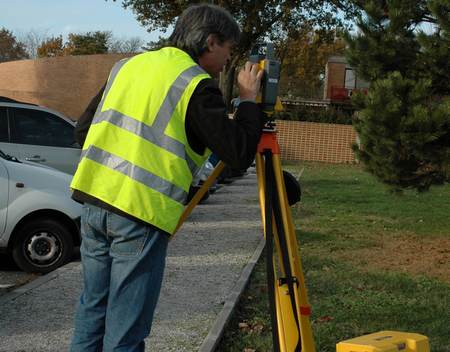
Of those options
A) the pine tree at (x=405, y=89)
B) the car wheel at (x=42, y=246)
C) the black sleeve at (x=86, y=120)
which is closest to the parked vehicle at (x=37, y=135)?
the car wheel at (x=42, y=246)

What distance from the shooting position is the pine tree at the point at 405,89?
24.4 feet

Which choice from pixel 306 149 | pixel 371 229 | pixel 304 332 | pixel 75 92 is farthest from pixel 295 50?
pixel 304 332

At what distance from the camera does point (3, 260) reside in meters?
8.48

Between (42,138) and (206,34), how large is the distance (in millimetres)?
8305

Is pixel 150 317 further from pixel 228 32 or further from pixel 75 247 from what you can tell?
pixel 75 247

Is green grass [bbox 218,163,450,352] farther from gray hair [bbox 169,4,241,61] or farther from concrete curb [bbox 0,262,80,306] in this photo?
gray hair [bbox 169,4,241,61]

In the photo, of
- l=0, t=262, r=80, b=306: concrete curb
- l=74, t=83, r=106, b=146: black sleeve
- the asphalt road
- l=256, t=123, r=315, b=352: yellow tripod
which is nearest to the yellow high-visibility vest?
l=74, t=83, r=106, b=146: black sleeve

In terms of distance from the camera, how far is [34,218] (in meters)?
7.75

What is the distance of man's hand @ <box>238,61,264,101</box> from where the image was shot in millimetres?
2945

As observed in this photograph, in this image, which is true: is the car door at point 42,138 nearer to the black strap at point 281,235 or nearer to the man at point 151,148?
the black strap at point 281,235

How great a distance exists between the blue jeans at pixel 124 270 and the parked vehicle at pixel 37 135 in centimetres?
765

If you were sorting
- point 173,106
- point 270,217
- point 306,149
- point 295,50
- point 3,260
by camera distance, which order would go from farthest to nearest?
point 295,50 → point 306,149 → point 3,260 → point 270,217 → point 173,106

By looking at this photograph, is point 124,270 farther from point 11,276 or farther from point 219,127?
point 11,276

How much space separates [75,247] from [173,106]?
5.71m
